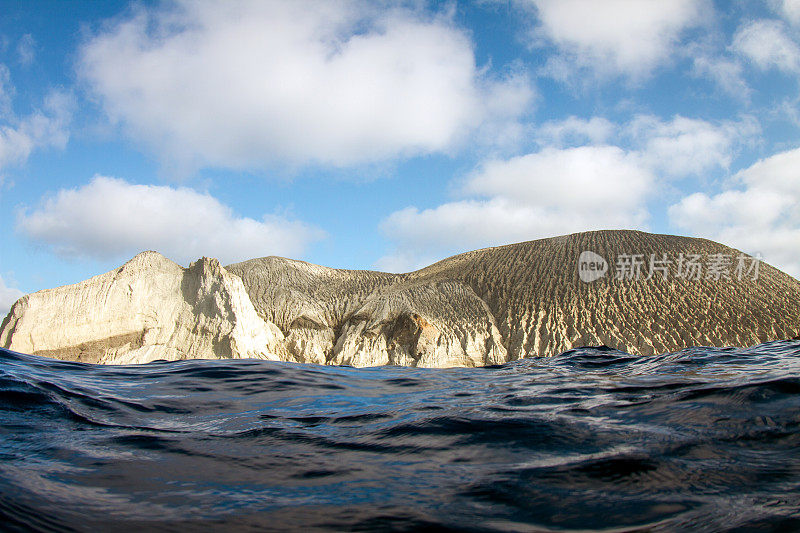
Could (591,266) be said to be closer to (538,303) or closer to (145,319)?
(538,303)

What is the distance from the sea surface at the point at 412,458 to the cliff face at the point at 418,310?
56.6ft

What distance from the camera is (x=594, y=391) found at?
Answer: 5355mm

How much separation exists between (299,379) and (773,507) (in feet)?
20.1

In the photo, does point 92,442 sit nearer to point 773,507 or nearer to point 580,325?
point 773,507

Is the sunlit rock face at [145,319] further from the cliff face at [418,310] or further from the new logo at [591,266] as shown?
the new logo at [591,266]

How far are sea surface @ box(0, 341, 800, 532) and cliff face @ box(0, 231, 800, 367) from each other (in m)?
17.3

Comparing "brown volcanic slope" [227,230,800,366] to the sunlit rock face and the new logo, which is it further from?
the sunlit rock face

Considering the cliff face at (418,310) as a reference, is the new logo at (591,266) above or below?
above

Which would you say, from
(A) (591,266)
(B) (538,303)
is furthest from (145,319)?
(A) (591,266)

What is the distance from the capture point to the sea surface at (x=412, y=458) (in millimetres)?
2146

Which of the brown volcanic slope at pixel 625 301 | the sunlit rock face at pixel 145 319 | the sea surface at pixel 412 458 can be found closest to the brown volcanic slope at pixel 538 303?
the brown volcanic slope at pixel 625 301

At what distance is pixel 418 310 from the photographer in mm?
25266

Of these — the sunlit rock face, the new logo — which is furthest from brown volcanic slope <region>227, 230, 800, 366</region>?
the sunlit rock face

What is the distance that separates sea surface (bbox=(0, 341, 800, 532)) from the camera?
7.04 feet
